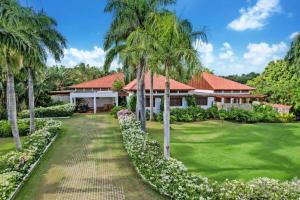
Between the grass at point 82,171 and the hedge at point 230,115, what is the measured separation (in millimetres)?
11376

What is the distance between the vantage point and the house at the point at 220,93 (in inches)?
1389

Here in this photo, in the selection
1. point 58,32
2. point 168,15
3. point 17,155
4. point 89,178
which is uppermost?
point 58,32

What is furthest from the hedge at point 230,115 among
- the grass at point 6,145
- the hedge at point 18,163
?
the hedge at point 18,163

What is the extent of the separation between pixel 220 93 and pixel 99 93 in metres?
15.8

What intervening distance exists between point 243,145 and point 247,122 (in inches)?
529

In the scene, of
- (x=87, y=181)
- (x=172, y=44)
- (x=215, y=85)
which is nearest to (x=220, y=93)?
(x=215, y=85)

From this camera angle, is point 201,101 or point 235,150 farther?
point 201,101

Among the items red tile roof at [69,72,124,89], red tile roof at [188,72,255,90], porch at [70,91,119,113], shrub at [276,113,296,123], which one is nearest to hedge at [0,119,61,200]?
porch at [70,91,119,113]

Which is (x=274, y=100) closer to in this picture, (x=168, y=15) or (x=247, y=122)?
(x=247, y=122)

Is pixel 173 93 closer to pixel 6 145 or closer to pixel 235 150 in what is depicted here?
pixel 235 150

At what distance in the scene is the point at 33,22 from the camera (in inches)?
806

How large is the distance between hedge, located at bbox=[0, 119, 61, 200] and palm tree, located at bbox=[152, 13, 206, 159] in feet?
20.7

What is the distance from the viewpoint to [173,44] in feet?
44.4

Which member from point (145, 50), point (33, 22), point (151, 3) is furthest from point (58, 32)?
point (145, 50)
